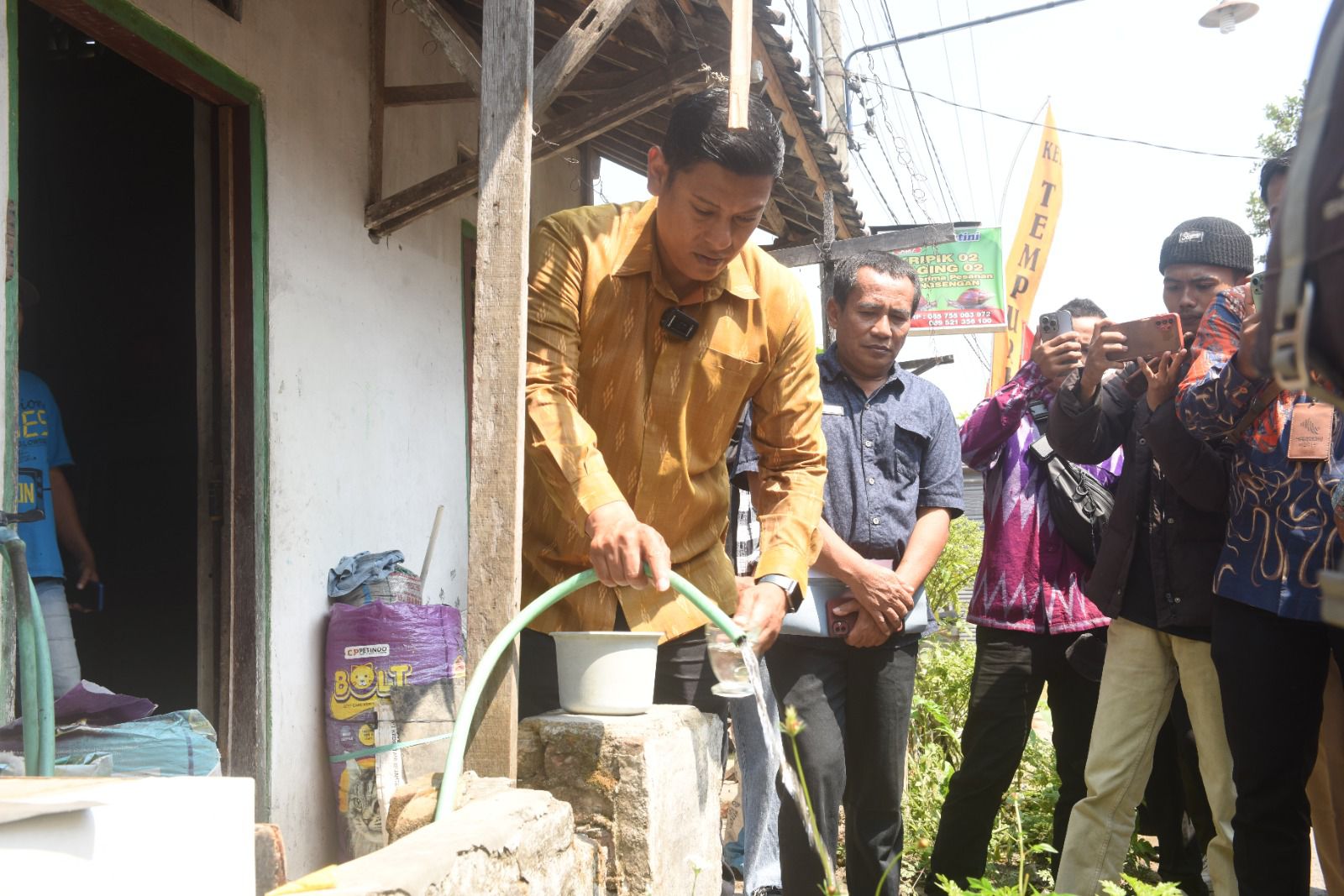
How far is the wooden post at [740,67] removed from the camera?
234 cm

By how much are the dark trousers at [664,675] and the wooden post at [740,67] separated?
3.69 feet

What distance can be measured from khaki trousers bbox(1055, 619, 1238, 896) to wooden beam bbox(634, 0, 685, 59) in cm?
275

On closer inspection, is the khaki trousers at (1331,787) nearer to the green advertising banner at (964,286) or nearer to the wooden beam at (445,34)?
the wooden beam at (445,34)

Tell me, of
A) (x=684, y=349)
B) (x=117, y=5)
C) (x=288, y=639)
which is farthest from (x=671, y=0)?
(x=288, y=639)

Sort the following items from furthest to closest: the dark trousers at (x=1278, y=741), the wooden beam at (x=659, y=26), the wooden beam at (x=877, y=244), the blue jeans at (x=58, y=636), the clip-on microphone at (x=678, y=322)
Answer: the wooden beam at (x=877, y=244), the wooden beam at (x=659, y=26), the blue jeans at (x=58, y=636), the dark trousers at (x=1278, y=741), the clip-on microphone at (x=678, y=322)

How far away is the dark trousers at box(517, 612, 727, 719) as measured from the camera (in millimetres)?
2623

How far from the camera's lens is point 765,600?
244 cm

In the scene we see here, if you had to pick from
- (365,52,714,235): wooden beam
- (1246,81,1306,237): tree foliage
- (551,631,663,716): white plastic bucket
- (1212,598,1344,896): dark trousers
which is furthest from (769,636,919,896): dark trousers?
(1246,81,1306,237): tree foliage

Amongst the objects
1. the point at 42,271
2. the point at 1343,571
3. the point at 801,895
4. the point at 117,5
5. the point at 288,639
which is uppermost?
the point at 117,5

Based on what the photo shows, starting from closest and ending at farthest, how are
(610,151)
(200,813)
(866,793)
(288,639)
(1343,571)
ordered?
(1343,571), (200,813), (866,793), (288,639), (610,151)

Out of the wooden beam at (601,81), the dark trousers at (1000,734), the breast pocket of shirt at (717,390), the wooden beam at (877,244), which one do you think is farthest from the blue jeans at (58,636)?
the wooden beam at (877,244)

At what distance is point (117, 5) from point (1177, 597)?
11.4 ft

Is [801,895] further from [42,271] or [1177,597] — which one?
[42,271]

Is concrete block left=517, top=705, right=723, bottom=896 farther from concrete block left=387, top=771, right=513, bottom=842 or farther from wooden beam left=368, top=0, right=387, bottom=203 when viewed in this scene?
wooden beam left=368, top=0, right=387, bottom=203
